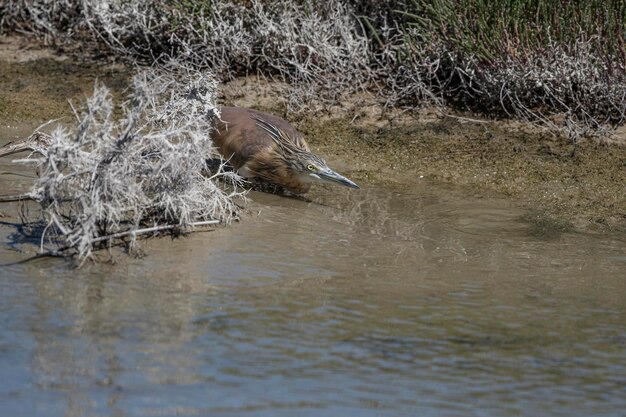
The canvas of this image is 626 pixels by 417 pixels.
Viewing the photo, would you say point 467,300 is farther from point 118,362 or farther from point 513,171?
point 513,171

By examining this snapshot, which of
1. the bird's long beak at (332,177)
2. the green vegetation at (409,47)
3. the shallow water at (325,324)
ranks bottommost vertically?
the shallow water at (325,324)

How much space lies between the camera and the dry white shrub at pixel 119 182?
18.8 feet

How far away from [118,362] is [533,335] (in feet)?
6.50

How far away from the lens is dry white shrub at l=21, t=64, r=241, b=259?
5.72 meters

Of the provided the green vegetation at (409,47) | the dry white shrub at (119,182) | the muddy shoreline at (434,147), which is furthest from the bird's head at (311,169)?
the green vegetation at (409,47)

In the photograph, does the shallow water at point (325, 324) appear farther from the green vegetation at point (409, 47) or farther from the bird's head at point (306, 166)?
the green vegetation at point (409, 47)

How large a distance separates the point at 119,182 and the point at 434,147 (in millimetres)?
3612

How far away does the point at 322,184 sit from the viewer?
8211 mm

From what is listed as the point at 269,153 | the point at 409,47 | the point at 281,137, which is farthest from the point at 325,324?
the point at 409,47

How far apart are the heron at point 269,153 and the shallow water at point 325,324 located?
0.72 meters

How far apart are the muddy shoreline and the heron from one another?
554 millimetres

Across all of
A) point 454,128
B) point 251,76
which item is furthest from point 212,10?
point 454,128

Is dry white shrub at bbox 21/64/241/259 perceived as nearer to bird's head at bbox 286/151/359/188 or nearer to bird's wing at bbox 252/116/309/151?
bird's head at bbox 286/151/359/188

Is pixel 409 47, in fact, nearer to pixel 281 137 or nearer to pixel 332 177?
pixel 281 137
